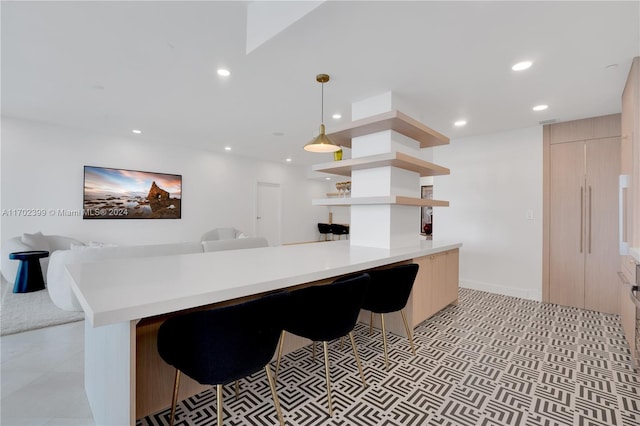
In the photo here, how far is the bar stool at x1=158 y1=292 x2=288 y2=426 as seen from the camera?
3.66ft

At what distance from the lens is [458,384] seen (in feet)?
6.41

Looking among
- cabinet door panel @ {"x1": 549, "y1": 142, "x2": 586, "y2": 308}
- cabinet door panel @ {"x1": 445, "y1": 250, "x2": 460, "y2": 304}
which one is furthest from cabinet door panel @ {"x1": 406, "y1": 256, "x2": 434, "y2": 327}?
cabinet door panel @ {"x1": 549, "y1": 142, "x2": 586, "y2": 308}

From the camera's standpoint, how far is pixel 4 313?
3.12 metres

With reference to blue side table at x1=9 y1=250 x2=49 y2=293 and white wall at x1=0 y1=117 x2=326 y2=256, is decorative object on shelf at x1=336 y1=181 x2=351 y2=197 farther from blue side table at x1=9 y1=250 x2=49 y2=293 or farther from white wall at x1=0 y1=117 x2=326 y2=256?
blue side table at x1=9 y1=250 x2=49 y2=293

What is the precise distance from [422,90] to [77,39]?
3066mm

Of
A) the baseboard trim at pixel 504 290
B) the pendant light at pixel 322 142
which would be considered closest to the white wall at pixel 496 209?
the baseboard trim at pixel 504 290

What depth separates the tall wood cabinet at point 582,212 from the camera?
3432 mm

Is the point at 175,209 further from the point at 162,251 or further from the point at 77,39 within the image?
the point at 77,39

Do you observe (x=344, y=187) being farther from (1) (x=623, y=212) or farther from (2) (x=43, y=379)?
(2) (x=43, y=379)

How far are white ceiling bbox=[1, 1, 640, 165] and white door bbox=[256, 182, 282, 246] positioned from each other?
388cm

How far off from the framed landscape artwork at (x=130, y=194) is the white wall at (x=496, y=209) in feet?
17.1

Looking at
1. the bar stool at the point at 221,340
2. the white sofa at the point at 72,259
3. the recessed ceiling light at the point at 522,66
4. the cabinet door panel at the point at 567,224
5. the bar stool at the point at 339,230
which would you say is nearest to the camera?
the bar stool at the point at 221,340

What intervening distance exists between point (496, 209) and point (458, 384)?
10.1 ft

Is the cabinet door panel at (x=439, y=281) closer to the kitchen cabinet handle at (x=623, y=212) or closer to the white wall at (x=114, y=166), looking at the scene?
the kitchen cabinet handle at (x=623, y=212)
